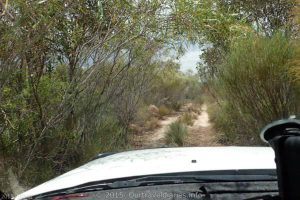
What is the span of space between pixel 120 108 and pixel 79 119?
6.32 metres

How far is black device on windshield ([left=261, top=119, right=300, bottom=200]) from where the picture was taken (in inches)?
60.6

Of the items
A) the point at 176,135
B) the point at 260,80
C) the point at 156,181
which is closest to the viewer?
the point at 156,181

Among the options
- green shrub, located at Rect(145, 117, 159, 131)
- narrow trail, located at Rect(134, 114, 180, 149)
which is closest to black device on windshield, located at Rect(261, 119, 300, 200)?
narrow trail, located at Rect(134, 114, 180, 149)

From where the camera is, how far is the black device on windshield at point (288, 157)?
1539 mm

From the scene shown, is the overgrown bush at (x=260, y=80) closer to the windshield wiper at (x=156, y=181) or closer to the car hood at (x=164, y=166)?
the car hood at (x=164, y=166)

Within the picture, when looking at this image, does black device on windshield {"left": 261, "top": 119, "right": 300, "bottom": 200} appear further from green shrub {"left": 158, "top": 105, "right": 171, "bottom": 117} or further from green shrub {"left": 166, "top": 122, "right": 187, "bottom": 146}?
green shrub {"left": 158, "top": 105, "right": 171, "bottom": 117}

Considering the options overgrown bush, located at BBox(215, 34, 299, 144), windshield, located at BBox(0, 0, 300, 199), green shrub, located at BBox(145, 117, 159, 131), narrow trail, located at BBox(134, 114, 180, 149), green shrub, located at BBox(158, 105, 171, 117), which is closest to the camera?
windshield, located at BBox(0, 0, 300, 199)

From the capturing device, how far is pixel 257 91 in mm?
9336

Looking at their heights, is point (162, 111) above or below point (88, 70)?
above

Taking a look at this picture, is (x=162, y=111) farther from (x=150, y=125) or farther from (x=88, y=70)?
(x=88, y=70)

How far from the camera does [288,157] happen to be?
1.56 meters

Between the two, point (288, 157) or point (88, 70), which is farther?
point (88, 70)

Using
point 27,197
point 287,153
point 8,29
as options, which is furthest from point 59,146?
point 287,153

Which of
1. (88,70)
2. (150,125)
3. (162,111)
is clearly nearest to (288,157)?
(88,70)
